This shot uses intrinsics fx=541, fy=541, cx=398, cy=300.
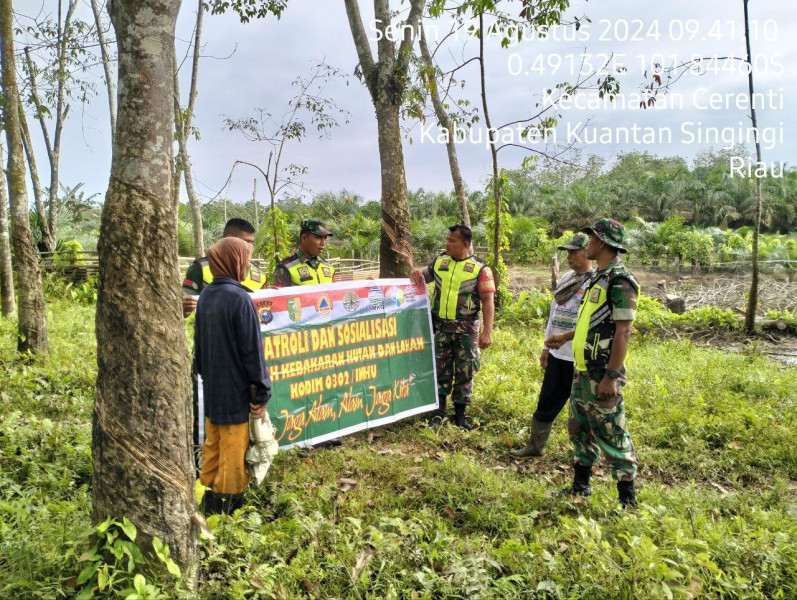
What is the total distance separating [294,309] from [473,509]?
2098 mm

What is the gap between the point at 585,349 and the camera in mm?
3754

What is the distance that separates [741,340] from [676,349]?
8.27ft

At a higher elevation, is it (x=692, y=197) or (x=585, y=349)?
(x=692, y=197)

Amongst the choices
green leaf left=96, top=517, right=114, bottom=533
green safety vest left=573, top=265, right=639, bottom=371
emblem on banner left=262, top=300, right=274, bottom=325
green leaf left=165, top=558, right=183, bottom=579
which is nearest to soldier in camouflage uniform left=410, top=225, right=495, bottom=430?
green safety vest left=573, top=265, right=639, bottom=371

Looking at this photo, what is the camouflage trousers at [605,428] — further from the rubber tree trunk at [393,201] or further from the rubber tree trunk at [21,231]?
the rubber tree trunk at [21,231]

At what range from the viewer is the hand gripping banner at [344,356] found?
440 cm

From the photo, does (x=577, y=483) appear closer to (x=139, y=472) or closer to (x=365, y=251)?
(x=139, y=472)

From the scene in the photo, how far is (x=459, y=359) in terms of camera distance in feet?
17.7

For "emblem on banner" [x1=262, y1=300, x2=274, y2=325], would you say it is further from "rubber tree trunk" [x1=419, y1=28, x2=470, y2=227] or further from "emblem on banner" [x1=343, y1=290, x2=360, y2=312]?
"rubber tree trunk" [x1=419, y1=28, x2=470, y2=227]

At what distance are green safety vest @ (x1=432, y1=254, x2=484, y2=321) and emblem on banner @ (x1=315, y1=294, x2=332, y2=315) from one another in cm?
120

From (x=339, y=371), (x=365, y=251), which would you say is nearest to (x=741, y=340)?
(x=339, y=371)

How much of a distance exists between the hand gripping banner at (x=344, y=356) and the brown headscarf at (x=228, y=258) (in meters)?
0.96

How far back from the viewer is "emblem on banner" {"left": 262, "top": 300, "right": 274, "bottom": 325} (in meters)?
4.27

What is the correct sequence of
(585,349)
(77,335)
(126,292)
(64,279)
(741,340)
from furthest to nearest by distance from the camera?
(64,279) < (741,340) < (77,335) < (585,349) < (126,292)
